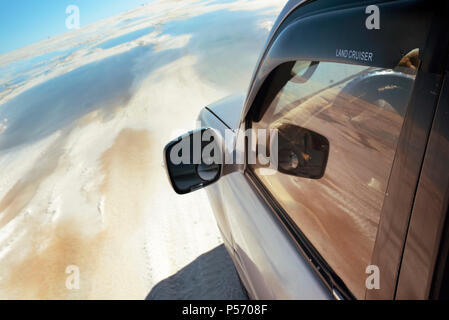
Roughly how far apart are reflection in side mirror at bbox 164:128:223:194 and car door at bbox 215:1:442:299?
0.79ft

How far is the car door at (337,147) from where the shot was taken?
62 centimetres

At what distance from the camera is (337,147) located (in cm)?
103

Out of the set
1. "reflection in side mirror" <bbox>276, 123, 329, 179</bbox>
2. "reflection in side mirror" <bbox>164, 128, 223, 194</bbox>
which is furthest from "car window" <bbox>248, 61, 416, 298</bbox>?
"reflection in side mirror" <bbox>164, 128, 223, 194</bbox>

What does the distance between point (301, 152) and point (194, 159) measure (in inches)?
24.0

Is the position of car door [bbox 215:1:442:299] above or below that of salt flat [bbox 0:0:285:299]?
above

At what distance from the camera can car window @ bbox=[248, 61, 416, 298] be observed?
814 millimetres

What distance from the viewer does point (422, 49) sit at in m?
0.56

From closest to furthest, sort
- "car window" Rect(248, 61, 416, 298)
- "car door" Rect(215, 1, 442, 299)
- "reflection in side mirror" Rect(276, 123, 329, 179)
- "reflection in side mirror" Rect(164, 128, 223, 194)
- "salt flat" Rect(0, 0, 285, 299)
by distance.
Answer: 1. "car door" Rect(215, 1, 442, 299)
2. "car window" Rect(248, 61, 416, 298)
3. "reflection in side mirror" Rect(276, 123, 329, 179)
4. "reflection in side mirror" Rect(164, 128, 223, 194)
5. "salt flat" Rect(0, 0, 285, 299)

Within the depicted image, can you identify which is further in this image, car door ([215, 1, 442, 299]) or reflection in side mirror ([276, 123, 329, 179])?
reflection in side mirror ([276, 123, 329, 179])

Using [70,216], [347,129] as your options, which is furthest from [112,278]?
[347,129]

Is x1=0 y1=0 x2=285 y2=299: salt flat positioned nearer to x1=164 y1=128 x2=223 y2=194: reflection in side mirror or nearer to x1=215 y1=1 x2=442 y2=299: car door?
x1=164 y1=128 x2=223 y2=194: reflection in side mirror

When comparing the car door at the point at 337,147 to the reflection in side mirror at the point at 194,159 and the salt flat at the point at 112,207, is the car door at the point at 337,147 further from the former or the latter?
the salt flat at the point at 112,207

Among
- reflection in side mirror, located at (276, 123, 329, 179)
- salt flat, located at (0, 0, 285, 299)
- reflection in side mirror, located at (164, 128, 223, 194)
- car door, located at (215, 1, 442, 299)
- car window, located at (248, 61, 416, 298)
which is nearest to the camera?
car door, located at (215, 1, 442, 299)

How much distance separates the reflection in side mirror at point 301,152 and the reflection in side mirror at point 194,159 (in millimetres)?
313
